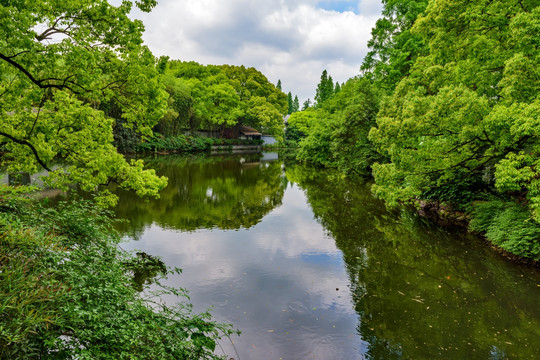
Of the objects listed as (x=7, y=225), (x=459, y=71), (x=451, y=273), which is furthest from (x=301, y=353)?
(x=459, y=71)

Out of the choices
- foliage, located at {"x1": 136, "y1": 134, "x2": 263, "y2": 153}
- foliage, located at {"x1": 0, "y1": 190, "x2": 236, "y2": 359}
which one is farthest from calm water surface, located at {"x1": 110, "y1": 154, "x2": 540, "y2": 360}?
foliage, located at {"x1": 136, "y1": 134, "x2": 263, "y2": 153}

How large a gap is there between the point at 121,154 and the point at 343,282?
6.56m

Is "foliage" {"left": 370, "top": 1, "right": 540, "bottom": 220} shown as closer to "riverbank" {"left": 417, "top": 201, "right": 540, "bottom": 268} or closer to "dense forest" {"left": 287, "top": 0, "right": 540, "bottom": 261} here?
"dense forest" {"left": 287, "top": 0, "right": 540, "bottom": 261}

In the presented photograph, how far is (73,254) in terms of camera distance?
4145 mm

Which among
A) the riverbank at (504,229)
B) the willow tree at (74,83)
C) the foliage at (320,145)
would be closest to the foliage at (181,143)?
the foliage at (320,145)

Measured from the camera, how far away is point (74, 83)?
6.29 metres

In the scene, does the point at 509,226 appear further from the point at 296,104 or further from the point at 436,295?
the point at 296,104

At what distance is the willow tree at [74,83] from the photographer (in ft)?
18.1

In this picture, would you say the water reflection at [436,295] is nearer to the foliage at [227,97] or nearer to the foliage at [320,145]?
the foliage at [320,145]

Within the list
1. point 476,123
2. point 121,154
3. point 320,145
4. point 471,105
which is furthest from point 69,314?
point 320,145

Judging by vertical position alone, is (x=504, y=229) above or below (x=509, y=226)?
below

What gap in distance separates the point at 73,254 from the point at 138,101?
456 centimetres

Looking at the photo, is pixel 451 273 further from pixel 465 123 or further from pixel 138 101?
pixel 138 101

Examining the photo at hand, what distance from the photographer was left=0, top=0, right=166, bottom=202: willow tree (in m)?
5.53
